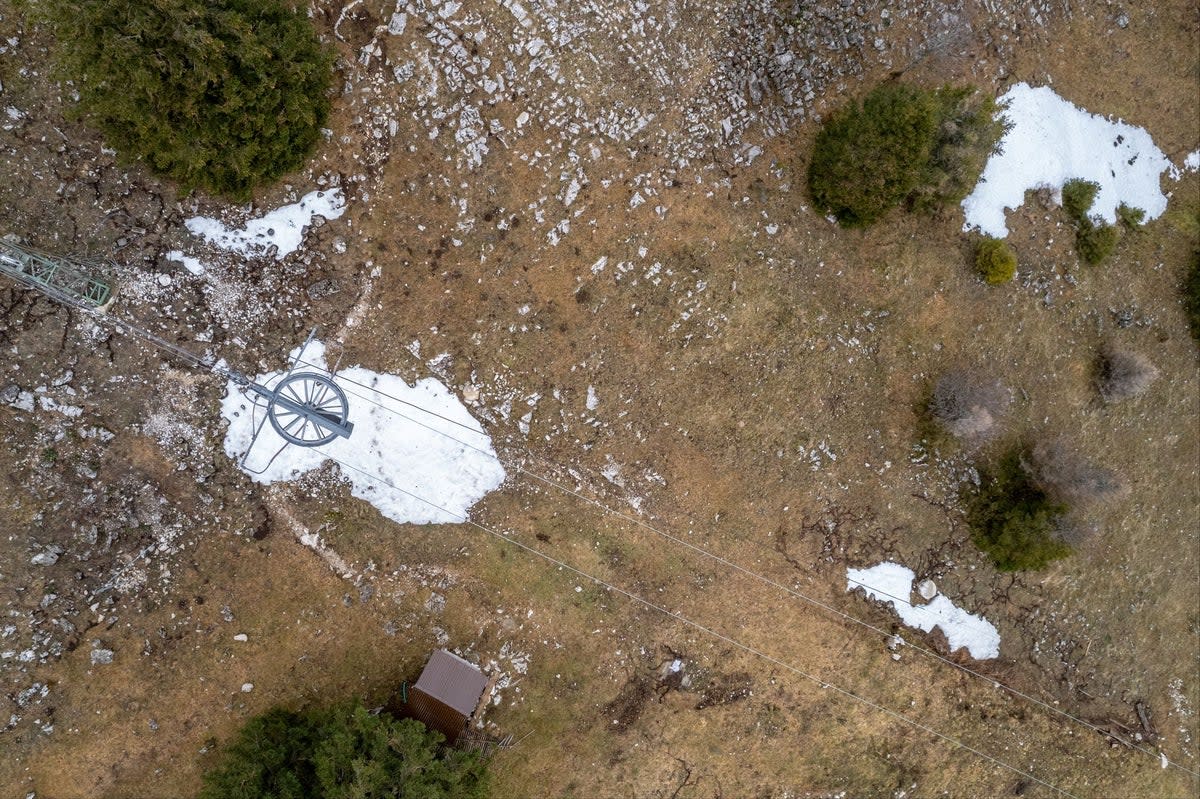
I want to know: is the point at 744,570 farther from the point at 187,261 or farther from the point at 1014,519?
the point at 187,261

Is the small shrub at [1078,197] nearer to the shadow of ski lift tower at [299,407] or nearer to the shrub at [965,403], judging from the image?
the shrub at [965,403]

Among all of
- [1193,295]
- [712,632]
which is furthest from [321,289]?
[1193,295]

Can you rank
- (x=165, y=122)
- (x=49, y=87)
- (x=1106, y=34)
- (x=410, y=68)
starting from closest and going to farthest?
(x=165, y=122)
(x=49, y=87)
(x=410, y=68)
(x=1106, y=34)

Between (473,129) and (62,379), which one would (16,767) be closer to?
(62,379)

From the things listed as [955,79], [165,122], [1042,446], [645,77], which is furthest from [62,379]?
[1042,446]

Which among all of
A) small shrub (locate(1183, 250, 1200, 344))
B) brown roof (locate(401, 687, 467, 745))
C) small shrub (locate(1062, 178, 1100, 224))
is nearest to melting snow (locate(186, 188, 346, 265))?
brown roof (locate(401, 687, 467, 745))

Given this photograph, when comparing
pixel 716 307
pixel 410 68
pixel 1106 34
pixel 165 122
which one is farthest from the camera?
pixel 1106 34

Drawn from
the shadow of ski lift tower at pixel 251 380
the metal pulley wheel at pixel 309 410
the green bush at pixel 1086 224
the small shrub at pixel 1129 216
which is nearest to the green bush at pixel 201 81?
the shadow of ski lift tower at pixel 251 380
